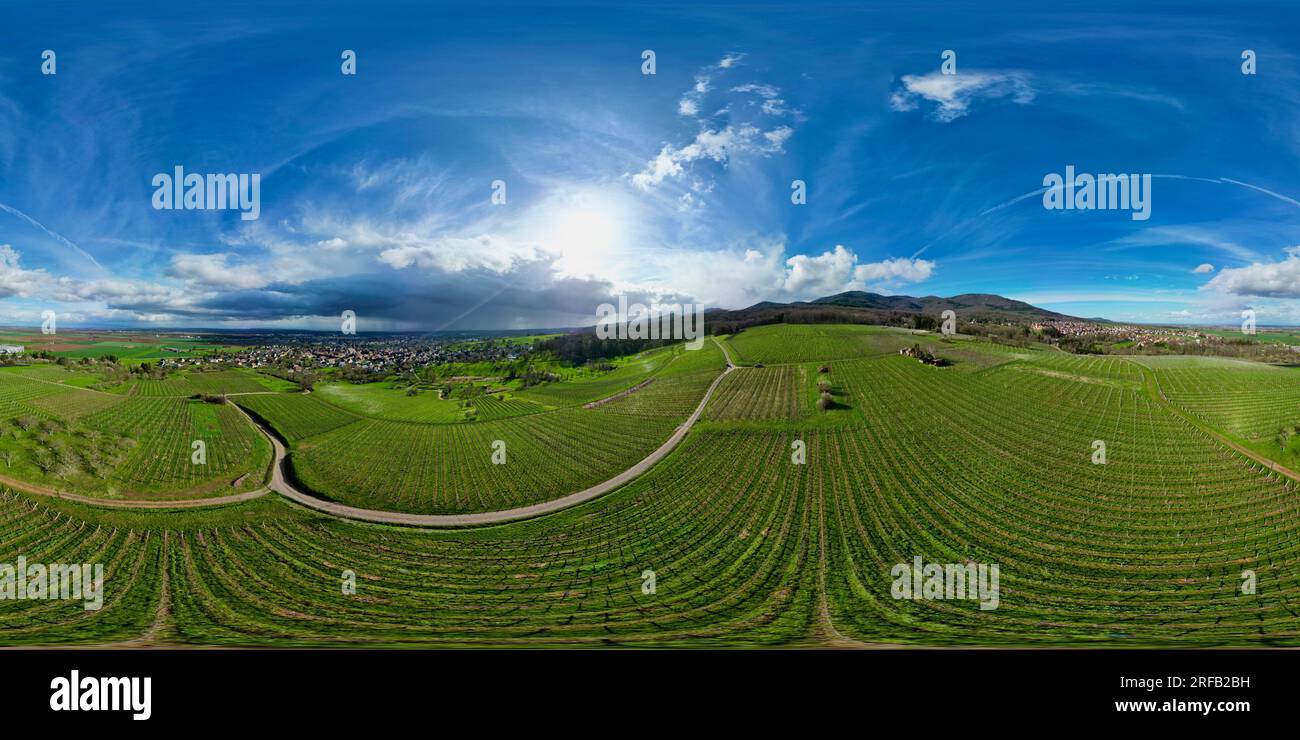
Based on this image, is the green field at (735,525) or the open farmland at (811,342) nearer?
the green field at (735,525)

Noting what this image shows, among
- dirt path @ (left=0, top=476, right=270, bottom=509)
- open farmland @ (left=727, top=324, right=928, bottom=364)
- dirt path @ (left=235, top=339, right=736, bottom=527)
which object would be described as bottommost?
dirt path @ (left=235, top=339, right=736, bottom=527)

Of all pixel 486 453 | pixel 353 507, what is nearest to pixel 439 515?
pixel 353 507

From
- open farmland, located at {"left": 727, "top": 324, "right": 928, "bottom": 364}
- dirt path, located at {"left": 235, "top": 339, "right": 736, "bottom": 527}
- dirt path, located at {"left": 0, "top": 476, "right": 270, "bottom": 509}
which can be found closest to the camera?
dirt path, located at {"left": 0, "top": 476, "right": 270, "bottom": 509}

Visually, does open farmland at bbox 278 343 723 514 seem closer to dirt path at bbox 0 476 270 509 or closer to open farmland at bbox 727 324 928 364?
dirt path at bbox 0 476 270 509

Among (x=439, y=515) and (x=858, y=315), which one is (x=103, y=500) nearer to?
(x=439, y=515)

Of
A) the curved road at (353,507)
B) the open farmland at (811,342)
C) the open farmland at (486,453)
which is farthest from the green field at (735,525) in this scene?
the open farmland at (811,342)

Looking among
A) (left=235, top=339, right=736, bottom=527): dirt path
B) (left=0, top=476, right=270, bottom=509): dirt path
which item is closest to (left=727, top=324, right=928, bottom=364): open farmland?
(left=235, top=339, right=736, bottom=527): dirt path

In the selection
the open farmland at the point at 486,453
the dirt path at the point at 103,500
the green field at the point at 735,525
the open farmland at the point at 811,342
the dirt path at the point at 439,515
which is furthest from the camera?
the open farmland at the point at 811,342

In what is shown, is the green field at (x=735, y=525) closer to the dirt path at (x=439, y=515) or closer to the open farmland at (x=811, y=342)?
the dirt path at (x=439, y=515)

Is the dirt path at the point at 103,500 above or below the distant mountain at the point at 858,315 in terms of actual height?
below
